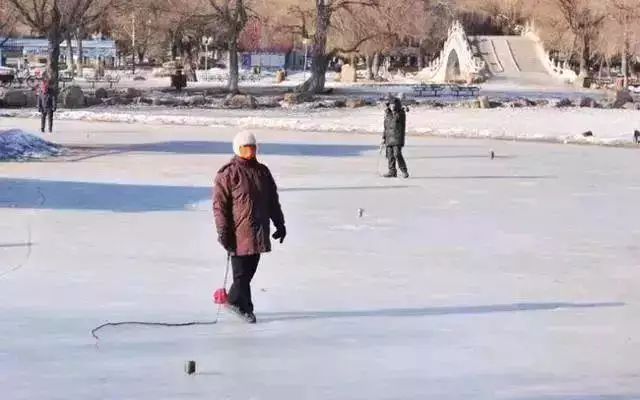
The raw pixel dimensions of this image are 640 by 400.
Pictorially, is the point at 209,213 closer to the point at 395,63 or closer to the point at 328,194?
the point at 328,194

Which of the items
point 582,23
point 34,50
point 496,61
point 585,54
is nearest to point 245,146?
point 582,23

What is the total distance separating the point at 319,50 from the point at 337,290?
42695 mm

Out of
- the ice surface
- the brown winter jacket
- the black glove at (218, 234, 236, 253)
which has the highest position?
the brown winter jacket

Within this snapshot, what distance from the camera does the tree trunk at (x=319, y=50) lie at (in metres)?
51.7

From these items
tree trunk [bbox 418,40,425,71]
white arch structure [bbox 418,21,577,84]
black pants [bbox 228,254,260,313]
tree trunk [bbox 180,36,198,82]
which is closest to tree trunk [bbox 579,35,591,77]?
white arch structure [bbox 418,21,577,84]

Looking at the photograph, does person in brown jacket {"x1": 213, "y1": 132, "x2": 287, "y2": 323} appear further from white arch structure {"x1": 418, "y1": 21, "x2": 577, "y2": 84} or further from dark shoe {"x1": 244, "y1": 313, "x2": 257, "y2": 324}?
white arch structure {"x1": 418, "y1": 21, "x2": 577, "y2": 84}

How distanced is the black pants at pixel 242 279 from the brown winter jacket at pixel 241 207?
11cm

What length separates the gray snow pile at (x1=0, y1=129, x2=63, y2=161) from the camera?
21.9m

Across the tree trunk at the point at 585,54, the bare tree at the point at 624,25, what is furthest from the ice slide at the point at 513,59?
the bare tree at the point at 624,25

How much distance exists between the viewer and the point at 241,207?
26.2 feet

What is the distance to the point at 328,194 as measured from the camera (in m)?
17.0

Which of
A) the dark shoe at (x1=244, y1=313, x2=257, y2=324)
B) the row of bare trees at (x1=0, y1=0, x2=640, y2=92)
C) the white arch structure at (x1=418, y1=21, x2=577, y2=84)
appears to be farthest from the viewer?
the white arch structure at (x1=418, y1=21, x2=577, y2=84)

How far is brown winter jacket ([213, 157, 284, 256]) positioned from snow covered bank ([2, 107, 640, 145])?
22469mm

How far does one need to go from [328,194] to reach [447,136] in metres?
15.2
